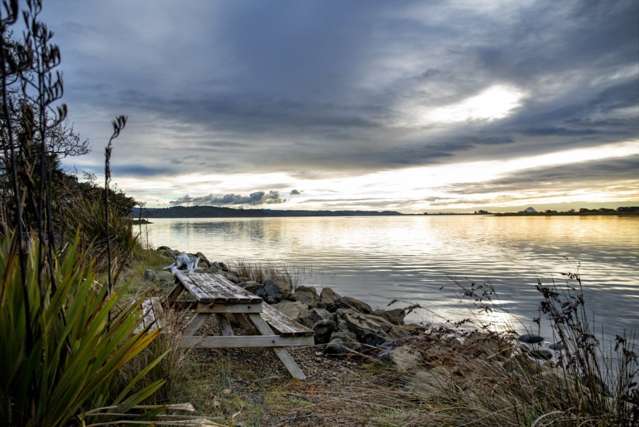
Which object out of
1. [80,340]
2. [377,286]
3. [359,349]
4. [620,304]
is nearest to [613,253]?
[620,304]

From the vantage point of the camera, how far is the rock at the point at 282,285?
1158 cm

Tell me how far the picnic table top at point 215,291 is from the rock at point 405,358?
5.88 feet

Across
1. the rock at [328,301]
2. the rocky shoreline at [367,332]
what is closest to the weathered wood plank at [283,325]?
the rocky shoreline at [367,332]

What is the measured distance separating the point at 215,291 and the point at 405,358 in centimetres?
251

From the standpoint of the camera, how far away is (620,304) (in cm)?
1272

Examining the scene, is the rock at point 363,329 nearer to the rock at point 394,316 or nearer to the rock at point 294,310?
the rock at point 294,310

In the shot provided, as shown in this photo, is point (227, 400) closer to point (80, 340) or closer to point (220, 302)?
point (220, 302)

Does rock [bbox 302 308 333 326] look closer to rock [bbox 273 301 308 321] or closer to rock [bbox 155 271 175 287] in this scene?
rock [bbox 273 301 308 321]

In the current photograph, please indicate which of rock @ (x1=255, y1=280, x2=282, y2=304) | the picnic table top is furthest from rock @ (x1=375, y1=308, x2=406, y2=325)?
the picnic table top

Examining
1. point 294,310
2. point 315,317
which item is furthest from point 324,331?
point 294,310

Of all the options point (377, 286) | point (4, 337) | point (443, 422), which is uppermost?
point (4, 337)

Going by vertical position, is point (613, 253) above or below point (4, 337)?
below

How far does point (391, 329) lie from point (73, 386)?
658cm

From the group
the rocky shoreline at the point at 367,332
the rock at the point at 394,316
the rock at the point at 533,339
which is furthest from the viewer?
the rock at the point at 394,316
